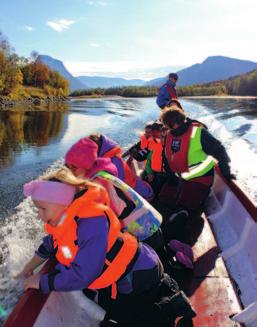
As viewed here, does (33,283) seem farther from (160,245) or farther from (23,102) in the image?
(23,102)

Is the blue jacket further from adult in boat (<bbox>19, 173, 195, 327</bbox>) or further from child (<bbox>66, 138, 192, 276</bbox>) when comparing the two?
adult in boat (<bbox>19, 173, 195, 327</bbox>)

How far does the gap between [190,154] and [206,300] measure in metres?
1.50

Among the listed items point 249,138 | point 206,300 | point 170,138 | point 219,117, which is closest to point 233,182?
point 170,138

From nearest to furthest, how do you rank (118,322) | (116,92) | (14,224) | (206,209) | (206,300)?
(118,322) < (206,300) < (206,209) < (14,224) < (116,92)

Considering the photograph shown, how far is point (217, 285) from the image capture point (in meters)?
2.44

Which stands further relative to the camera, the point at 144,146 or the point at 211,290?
the point at 144,146

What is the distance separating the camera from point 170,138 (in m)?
3.63

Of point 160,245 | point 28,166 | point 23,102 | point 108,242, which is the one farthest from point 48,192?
point 23,102

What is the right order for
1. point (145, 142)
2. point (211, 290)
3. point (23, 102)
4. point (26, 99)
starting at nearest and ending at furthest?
point (211, 290), point (145, 142), point (23, 102), point (26, 99)

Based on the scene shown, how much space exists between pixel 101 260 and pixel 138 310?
0.42 m

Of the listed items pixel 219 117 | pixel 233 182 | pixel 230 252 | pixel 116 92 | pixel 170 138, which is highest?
pixel 170 138

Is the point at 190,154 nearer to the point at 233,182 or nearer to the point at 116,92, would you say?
the point at 233,182

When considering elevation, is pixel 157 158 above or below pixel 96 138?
below

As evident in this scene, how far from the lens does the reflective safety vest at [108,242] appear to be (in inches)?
60.6
